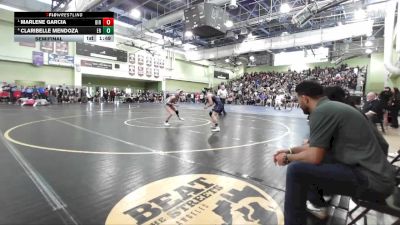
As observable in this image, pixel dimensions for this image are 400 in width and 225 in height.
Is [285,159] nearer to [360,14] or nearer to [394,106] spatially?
[394,106]

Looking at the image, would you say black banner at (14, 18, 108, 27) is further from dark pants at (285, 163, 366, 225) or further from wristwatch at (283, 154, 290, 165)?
dark pants at (285, 163, 366, 225)

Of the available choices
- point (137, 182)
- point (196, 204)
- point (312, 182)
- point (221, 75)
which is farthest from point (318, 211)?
point (221, 75)

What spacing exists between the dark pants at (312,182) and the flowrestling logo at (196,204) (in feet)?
1.46

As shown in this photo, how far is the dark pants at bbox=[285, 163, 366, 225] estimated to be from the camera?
192 centimetres

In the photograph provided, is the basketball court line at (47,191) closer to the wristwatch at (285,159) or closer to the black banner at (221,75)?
the wristwatch at (285,159)

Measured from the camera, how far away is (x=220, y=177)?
3672mm

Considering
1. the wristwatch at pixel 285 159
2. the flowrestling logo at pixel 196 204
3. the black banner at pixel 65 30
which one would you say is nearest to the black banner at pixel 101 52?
the black banner at pixel 65 30

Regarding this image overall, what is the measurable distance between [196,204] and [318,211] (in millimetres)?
1293

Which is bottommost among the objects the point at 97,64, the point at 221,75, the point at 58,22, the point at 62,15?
the point at 97,64

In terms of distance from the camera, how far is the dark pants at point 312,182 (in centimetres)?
192
